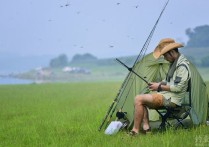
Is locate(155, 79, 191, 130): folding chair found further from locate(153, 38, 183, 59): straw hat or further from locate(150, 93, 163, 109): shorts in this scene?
locate(153, 38, 183, 59): straw hat

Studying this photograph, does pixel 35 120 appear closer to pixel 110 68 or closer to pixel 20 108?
pixel 20 108

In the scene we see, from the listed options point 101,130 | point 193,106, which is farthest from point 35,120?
point 193,106

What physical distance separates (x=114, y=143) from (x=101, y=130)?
1622 millimetres

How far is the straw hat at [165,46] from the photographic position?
8.07 m

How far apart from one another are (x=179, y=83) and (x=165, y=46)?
2.40 ft

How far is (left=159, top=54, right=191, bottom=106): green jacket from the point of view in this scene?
8.02 metres

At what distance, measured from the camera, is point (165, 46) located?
8227mm

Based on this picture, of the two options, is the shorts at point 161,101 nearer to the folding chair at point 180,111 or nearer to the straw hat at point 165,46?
the folding chair at point 180,111

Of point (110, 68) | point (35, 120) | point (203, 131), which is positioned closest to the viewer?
point (203, 131)

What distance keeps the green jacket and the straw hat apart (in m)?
0.27

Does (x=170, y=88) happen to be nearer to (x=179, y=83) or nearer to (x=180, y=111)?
(x=179, y=83)

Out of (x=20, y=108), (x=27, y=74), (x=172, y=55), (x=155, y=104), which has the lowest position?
(x=27, y=74)

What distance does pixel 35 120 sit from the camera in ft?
39.1

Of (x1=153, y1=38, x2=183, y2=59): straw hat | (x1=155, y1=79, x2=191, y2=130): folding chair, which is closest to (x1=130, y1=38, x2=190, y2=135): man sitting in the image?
(x1=153, y1=38, x2=183, y2=59): straw hat
